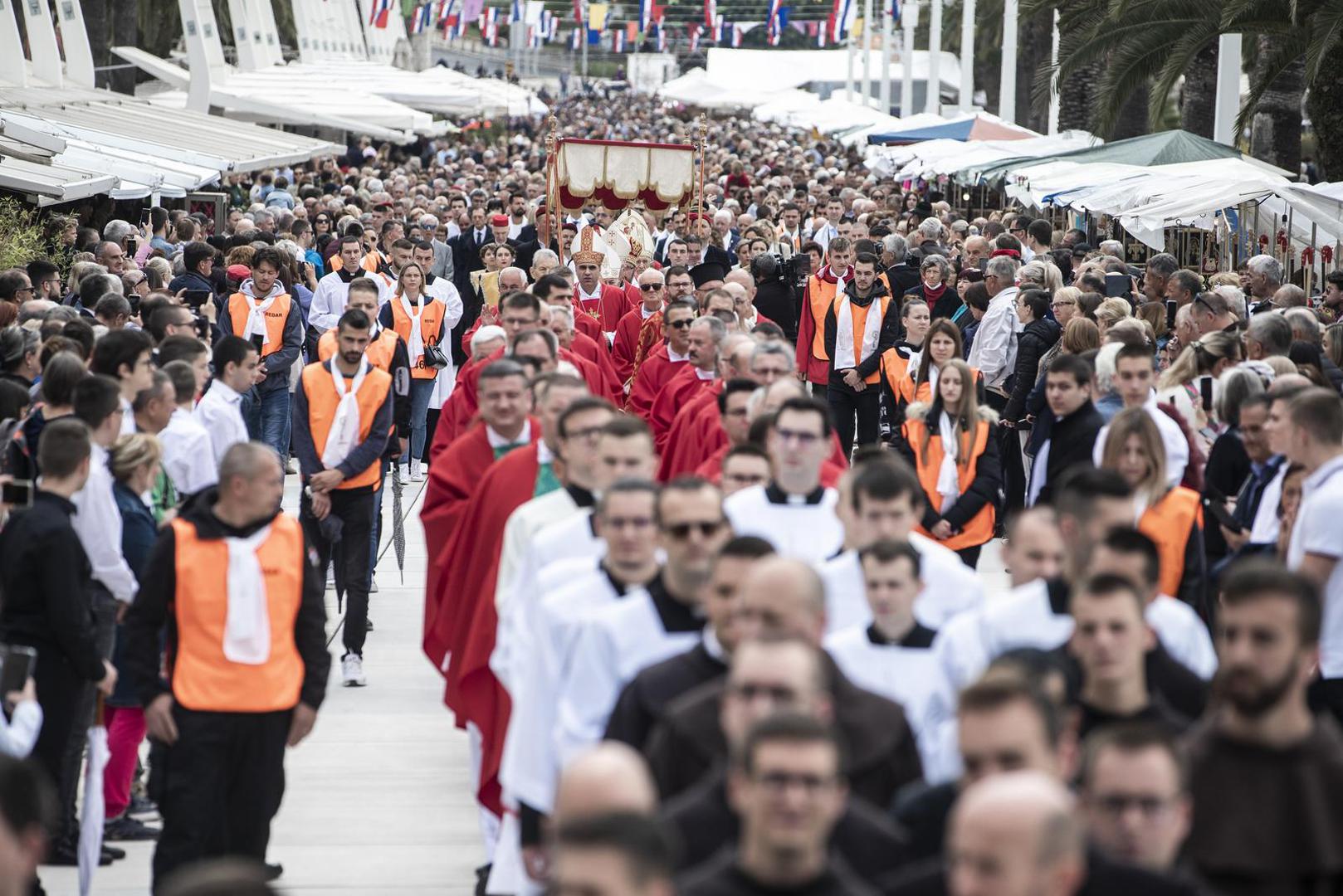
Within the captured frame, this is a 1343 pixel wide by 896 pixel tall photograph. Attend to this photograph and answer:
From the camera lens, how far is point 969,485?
10227 millimetres

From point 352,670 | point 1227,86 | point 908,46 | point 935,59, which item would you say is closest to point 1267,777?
point 352,670

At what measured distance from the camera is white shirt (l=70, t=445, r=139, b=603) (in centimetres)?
752

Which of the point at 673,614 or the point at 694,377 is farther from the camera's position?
the point at 694,377

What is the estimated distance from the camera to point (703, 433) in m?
10.1

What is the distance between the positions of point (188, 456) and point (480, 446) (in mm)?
1233

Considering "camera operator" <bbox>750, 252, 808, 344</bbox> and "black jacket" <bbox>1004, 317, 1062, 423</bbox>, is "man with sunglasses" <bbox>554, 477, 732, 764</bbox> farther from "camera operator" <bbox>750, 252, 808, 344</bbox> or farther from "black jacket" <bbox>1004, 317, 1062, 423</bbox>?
"camera operator" <bbox>750, 252, 808, 344</bbox>

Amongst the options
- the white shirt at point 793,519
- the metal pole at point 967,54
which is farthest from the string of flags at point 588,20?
the white shirt at point 793,519

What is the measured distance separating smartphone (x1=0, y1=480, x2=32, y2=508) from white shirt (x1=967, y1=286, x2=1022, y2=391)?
8.49 metres

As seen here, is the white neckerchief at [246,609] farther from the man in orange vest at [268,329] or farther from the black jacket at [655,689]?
the man in orange vest at [268,329]

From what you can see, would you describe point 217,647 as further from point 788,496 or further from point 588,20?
point 588,20

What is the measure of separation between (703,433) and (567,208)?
13792 mm

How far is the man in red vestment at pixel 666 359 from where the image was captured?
12375mm

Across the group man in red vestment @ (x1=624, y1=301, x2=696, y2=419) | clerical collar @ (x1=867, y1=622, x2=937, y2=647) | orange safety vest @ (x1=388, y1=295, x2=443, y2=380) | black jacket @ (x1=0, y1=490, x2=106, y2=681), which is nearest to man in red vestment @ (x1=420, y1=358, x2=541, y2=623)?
black jacket @ (x1=0, y1=490, x2=106, y2=681)

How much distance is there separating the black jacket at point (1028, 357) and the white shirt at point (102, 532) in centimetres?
722
